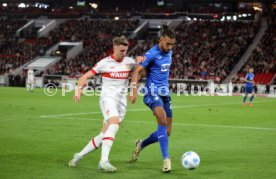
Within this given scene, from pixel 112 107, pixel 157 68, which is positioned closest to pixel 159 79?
pixel 157 68

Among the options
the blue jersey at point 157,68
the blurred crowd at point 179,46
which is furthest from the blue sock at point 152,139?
the blurred crowd at point 179,46

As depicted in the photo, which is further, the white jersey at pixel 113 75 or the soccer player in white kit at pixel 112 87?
the white jersey at pixel 113 75

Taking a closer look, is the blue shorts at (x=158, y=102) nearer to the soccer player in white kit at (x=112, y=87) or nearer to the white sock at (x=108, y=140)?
the soccer player in white kit at (x=112, y=87)

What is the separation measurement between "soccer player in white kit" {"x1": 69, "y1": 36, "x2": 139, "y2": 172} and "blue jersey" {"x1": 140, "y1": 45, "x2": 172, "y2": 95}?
40 cm

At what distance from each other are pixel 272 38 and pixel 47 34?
100ft

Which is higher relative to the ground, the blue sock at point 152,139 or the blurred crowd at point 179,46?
the blurred crowd at point 179,46

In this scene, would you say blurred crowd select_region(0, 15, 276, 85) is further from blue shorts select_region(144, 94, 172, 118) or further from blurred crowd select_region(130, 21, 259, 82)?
blue shorts select_region(144, 94, 172, 118)

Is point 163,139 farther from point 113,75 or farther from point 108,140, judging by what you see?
point 113,75

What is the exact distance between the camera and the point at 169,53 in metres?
10.3

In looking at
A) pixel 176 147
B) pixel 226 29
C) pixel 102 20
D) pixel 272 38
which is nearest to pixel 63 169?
pixel 176 147

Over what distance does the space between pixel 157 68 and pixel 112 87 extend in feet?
3.15

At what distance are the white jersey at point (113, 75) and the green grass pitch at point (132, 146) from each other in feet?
4.34

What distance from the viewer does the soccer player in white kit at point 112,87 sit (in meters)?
9.59

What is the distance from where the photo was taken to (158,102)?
1003cm
